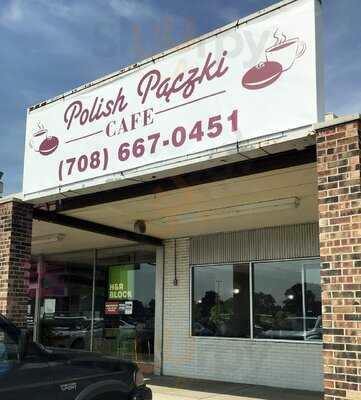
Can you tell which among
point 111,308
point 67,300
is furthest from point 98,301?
point 67,300

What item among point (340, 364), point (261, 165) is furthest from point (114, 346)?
point (340, 364)

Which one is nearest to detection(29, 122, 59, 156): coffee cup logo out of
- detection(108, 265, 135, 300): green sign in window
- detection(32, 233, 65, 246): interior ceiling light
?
detection(32, 233, 65, 246): interior ceiling light

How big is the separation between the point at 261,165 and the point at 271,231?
16.1 feet

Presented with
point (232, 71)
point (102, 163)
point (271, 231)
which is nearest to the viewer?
point (232, 71)

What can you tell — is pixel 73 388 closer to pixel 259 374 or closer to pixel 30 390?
pixel 30 390

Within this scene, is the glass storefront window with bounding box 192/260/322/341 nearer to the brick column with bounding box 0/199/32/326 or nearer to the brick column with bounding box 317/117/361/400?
the brick column with bounding box 0/199/32/326

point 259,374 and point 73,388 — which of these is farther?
point 259,374

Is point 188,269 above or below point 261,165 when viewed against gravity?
below

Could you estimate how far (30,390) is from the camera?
488 centimetres

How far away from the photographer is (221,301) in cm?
1283

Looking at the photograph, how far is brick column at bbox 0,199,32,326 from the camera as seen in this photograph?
9.47 m

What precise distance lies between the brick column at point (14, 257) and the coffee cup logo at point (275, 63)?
4797 mm

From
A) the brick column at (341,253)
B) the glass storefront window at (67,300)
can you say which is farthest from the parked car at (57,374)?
the glass storefront window at (67,300)

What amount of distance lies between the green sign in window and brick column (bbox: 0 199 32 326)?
17.9 feet
